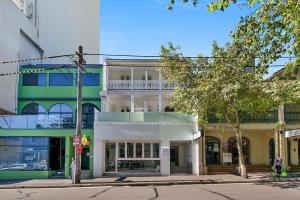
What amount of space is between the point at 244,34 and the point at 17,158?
946 inches

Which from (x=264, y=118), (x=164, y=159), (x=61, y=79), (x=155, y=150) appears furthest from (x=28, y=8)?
(x=264, y=118)

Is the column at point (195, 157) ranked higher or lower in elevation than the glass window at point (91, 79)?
lower

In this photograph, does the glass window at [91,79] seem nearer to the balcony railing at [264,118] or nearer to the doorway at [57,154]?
the doorway at [57,154]

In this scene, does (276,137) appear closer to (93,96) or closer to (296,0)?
(93,96)

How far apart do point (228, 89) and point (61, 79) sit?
17859mm

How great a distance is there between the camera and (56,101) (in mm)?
38500

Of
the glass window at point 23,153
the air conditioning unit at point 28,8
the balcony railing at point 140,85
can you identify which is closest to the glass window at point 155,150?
the balcony railing at point 140,85

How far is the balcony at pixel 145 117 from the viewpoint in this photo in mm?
31906

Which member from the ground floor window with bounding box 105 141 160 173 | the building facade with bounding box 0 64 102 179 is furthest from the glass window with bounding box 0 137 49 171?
the ground floor window with bounding box 105 141 160 173

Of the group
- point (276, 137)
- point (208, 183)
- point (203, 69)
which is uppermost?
point (203, 69)

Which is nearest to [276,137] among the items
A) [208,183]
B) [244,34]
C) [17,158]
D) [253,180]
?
[253,180]

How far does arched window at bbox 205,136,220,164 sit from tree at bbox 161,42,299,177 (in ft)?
17.8

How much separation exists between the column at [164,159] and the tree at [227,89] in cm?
385

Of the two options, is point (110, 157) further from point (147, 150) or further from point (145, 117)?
point (145, 117)
